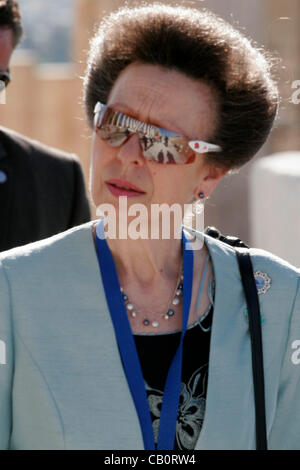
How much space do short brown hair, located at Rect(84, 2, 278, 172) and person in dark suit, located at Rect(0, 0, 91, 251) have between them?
1.05 meters

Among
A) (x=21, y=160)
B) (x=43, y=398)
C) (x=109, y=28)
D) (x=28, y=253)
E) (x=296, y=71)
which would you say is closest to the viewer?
(x=43, y=398)

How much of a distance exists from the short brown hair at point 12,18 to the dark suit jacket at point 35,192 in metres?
0.46

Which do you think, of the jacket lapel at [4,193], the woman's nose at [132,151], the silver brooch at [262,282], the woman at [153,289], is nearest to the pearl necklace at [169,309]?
the woman at [153,289]

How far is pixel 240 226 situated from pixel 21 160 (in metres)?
5.78

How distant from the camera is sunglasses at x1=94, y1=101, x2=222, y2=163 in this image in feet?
8.29

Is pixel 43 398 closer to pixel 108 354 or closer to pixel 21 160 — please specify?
pixel 108 354

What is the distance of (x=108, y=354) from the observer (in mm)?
2381

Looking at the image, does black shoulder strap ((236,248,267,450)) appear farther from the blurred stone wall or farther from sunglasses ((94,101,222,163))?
the blurred stone wall

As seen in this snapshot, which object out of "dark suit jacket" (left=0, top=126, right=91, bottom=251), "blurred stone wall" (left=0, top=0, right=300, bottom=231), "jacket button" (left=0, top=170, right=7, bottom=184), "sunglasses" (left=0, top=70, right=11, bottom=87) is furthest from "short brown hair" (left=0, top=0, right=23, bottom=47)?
"blurred stone wall" (left=0, top=0, right=300, bottom=231)

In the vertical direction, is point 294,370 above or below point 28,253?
below

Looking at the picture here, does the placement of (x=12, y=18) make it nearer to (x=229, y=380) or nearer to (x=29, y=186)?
(x=29, y=186)

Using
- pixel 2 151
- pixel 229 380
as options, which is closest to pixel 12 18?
pixel 2 151

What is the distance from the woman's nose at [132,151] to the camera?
2510mm

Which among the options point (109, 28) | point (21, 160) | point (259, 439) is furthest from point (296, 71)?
point (259, 439)
